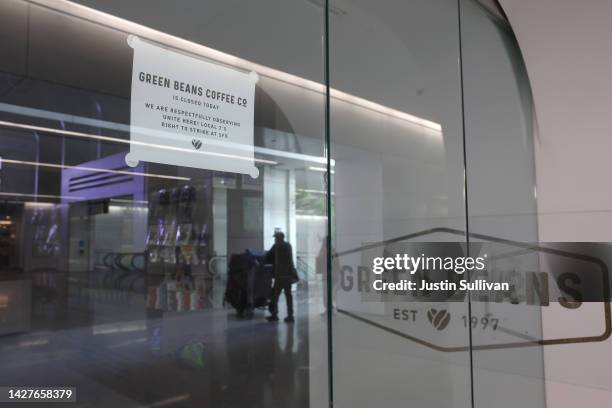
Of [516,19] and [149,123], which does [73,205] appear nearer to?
[149,123]

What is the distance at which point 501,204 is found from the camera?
3924mm

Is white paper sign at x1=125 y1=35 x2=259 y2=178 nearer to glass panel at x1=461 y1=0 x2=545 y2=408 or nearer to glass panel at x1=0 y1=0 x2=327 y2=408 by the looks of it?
glass panel at x1=0 y1=0 x2=327 y2=408

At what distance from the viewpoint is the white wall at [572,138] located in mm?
3498

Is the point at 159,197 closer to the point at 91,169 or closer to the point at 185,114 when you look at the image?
the point at 91,169

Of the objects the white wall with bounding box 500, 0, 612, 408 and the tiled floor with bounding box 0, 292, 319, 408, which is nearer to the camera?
the white wall with bounding box 500, 0, 612, 408

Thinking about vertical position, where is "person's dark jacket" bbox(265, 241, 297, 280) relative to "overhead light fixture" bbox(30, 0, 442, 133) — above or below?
below

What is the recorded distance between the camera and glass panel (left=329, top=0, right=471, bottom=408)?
→ 9.71 ft

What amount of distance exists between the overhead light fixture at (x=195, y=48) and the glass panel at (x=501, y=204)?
96cm

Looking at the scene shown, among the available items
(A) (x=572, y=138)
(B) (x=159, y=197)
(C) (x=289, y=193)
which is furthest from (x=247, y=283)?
(A) (x=572, y=138)

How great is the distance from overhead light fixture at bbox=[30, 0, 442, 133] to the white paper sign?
9cm

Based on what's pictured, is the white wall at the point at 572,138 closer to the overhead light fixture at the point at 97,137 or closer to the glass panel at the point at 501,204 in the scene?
the glass panel at the point at 501,204

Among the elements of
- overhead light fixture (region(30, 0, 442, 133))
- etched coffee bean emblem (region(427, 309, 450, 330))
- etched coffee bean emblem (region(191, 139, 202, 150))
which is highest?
overhead light fixture (region(30, 0, 442, 133))

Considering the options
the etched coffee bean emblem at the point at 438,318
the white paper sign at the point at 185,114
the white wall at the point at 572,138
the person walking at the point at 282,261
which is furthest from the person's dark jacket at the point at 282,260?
the white wall at the point at 572,138

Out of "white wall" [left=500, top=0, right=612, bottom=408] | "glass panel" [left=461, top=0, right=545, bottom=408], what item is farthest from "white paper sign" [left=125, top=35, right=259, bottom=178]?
"white wall" [left=500, top=0, right=612, bottom=408]
